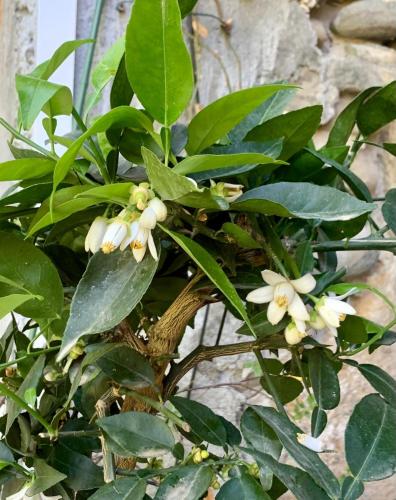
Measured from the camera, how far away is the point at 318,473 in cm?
34

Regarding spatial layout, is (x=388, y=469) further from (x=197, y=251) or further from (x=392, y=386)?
(x=197, y=251)

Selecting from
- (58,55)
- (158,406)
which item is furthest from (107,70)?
→ (158,406)

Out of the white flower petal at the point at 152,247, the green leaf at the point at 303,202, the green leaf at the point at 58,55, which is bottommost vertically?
the white flower petal at the point at 152,247

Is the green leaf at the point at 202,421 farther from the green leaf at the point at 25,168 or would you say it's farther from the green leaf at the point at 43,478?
the green leaf at the point at 25,168

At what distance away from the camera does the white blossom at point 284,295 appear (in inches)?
15.6

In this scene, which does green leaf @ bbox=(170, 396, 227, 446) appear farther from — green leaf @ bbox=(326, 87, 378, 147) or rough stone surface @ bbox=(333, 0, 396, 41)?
rough stone surface @ bbox=(333, 0, 396, 41)

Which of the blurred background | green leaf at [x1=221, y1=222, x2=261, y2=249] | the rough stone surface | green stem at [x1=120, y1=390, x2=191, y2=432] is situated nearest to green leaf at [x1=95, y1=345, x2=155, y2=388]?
green stem at [x1=120, y1=390, x2=191, y2=432]

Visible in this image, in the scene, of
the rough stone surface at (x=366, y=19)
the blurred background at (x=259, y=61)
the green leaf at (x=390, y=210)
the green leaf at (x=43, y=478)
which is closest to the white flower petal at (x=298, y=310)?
the green leaf at (x=390, y=210)

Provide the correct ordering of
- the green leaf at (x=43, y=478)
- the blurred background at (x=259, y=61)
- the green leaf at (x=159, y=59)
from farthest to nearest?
the blurred background at (x=259, y=61) < the green leaf at (x=43, y=478) < the green leaf at (x=159, y=59)

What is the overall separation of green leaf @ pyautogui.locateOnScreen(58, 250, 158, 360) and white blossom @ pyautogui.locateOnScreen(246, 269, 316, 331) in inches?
3.7

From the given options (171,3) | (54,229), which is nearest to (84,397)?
(54,229)

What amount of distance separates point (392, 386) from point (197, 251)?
23cm

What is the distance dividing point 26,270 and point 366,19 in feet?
3.96

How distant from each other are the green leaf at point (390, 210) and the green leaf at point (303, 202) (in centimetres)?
11
